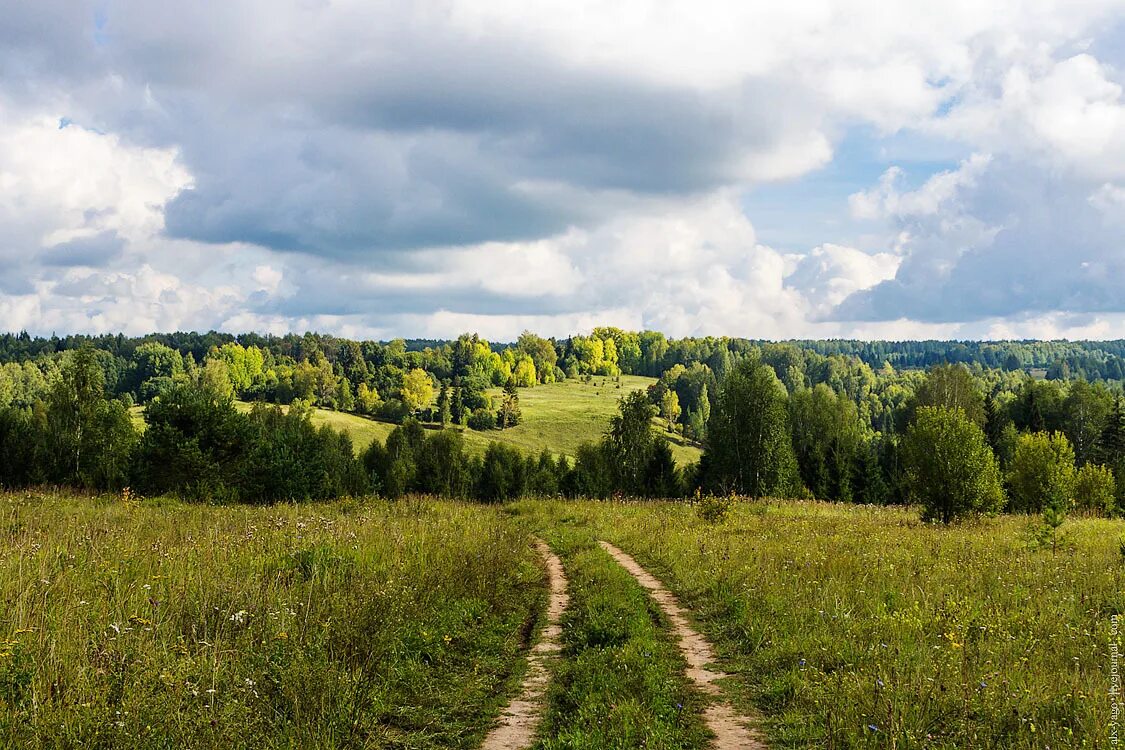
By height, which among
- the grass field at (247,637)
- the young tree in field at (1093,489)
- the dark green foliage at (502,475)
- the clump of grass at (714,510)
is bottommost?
the dark green foliage at (502,475)

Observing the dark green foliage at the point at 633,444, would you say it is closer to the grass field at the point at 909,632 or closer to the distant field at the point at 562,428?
the grass field at the point at 909,632

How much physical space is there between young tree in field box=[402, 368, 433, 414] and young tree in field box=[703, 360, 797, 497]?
114386mm

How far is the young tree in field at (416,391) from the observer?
570ft

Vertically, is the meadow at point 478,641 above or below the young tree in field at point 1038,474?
above

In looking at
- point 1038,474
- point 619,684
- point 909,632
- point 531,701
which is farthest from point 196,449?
point 1038,474

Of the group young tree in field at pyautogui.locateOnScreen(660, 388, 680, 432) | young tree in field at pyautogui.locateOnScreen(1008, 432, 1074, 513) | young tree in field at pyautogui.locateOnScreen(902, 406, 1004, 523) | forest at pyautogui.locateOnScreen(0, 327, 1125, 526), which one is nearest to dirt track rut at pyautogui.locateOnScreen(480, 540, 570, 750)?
forest at pyautogui.locateOnScreen(0, 327, 1125, 526)

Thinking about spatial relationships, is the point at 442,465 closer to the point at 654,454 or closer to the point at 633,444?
the point at 633,444

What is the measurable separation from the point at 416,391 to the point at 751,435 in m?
125

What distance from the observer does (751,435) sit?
65.4 metres

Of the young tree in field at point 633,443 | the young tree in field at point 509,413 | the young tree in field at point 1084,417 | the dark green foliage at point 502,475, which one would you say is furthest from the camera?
the young tree in field at point 509,413

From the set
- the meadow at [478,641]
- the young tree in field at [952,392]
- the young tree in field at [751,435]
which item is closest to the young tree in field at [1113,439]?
the young tree in field at [952,392]

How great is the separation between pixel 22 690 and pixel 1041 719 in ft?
30.6

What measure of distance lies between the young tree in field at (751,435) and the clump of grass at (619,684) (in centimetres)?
5341

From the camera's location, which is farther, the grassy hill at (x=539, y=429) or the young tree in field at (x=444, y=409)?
the young tree in field at (x=444, y=409)
